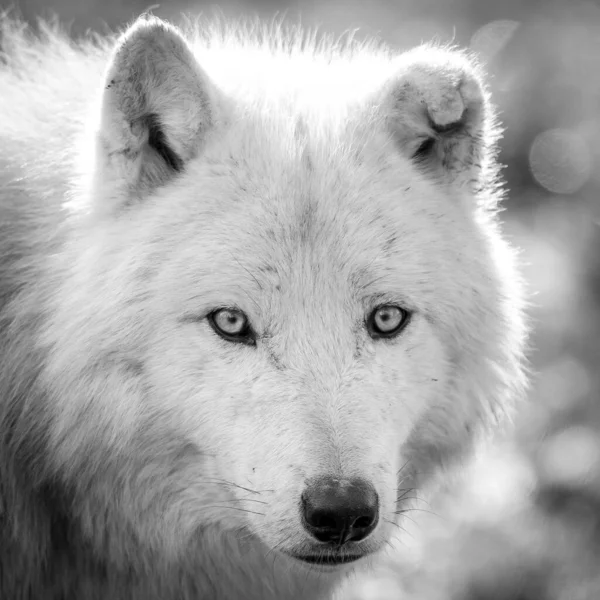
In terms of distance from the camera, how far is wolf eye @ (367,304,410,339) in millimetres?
3643

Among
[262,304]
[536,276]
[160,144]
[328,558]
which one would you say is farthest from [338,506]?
[536,276]

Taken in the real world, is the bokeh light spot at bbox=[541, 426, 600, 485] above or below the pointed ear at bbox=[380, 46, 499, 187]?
below

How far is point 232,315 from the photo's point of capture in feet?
11.5

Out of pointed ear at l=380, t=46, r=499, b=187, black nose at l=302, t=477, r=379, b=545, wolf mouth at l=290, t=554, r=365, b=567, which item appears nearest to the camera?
black nose at l=302, t=477, r=379, b=545

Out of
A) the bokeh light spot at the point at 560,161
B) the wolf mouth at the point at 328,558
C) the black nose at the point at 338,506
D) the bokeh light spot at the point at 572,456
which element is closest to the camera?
the black nose at the point at 338,506

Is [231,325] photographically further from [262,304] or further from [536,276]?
[536,276]

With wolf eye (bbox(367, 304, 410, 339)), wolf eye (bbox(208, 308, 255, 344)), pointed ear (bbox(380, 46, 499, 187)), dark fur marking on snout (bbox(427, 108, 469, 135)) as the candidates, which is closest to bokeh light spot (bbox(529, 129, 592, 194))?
pointed ear (bbox(380, 46, 499, 187))

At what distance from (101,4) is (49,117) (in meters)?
7.61

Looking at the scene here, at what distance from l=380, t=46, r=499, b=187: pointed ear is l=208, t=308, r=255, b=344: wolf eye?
42.5 inches

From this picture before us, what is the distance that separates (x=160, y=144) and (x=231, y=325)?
83cm

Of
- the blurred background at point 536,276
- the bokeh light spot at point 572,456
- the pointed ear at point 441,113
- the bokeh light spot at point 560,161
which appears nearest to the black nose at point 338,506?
the pointed ear at point 441,113

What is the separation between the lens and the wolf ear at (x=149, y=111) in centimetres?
349

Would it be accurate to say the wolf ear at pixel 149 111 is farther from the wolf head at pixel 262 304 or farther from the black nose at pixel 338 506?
the black nose at pixel 338 506

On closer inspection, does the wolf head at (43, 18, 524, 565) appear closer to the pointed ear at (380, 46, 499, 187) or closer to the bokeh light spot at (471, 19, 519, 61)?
the pointed ear at (380, 46, 499, 187)
